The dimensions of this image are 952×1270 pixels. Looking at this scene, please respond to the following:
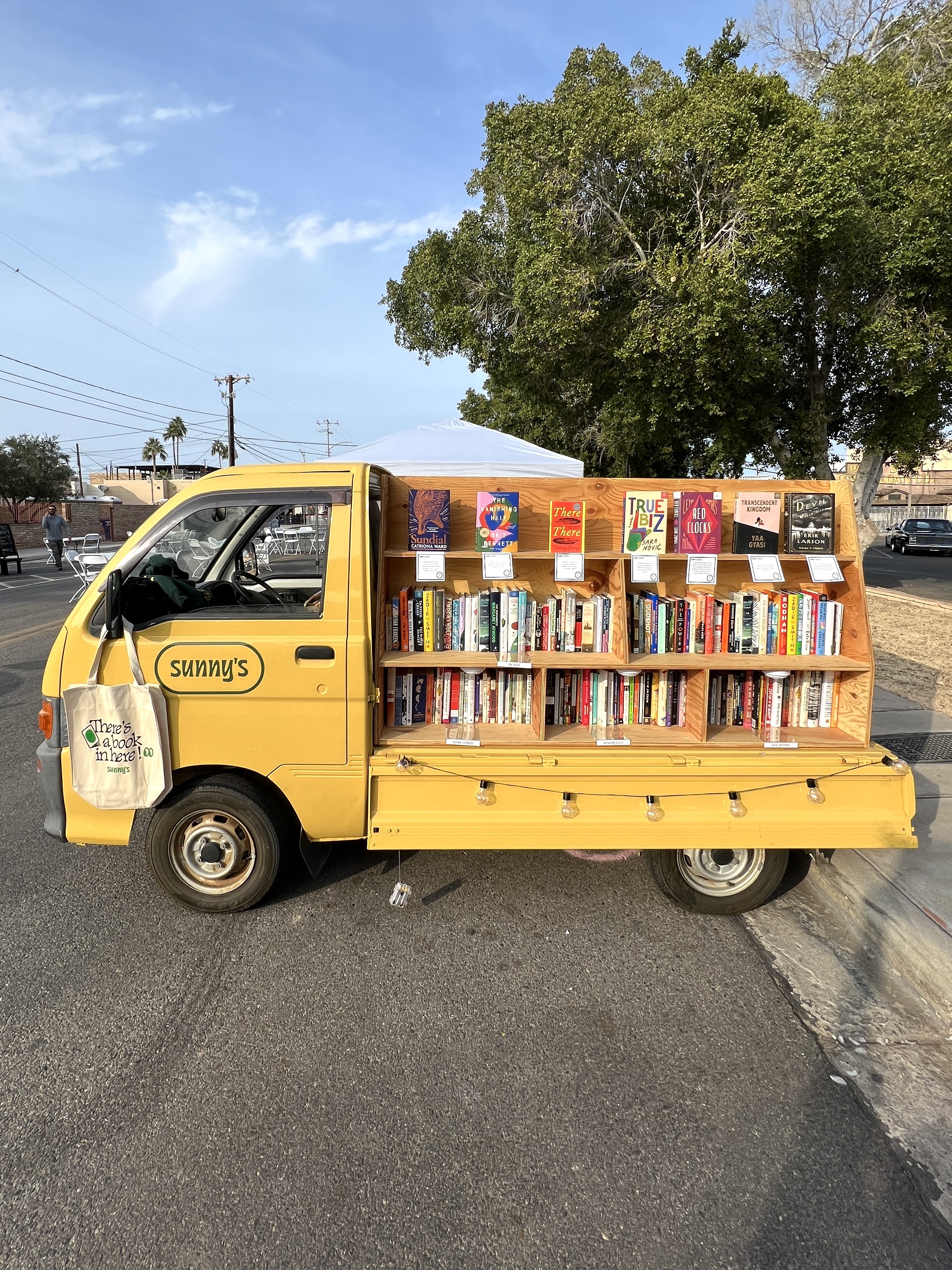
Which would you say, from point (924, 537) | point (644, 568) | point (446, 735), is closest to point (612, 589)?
point (644, 568)

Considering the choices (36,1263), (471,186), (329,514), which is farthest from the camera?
(471,186)

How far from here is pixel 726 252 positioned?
962cm

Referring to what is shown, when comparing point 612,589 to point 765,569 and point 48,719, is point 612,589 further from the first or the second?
point 48,719

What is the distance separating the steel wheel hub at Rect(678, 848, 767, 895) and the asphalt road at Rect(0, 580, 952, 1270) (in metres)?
0.20

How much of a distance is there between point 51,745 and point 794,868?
13.8ft

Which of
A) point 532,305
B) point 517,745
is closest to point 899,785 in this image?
point 517,745

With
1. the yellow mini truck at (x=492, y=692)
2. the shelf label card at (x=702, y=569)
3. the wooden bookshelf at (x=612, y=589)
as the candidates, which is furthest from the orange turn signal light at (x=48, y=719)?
the shelf label card at (x=702, y=569)

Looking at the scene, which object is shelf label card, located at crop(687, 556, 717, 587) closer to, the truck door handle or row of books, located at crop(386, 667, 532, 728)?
row of books, located at crop(386, 667, 532, 728)

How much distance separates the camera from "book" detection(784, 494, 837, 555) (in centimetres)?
358

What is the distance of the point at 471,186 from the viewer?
14758mm

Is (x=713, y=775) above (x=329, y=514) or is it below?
below

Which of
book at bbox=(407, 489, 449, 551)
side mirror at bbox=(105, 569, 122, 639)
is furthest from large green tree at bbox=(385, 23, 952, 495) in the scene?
side mirror at bbox=(105, 569, 122, 639)

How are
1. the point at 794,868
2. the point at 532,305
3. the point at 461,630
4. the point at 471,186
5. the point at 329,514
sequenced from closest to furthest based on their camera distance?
the point at 329,514
the point at 461,630
the point at 794,868
the point at 532,305
the point at 471,186

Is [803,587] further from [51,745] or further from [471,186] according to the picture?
[471,186]
